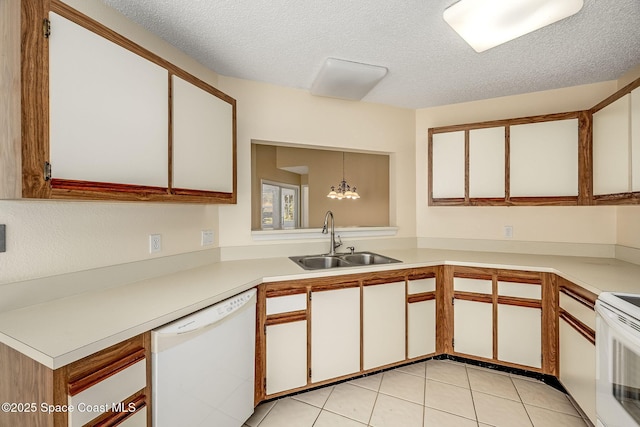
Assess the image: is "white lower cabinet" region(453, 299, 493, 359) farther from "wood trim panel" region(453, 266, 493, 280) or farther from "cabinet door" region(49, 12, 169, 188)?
"cabinet door" region(49, 12, 169, 188)

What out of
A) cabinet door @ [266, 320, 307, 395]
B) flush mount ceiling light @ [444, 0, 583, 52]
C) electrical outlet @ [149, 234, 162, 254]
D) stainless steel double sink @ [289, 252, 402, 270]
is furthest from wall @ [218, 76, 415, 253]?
flush mount ceiling light @ [444, 0, 583, 52]

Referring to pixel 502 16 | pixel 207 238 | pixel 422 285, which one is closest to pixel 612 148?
pixel 502 16

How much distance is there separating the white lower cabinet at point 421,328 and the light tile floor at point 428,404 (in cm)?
18

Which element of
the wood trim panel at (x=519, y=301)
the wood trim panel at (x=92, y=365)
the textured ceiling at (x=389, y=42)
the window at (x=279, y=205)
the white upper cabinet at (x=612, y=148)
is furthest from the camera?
the window at (x=279, y=205)

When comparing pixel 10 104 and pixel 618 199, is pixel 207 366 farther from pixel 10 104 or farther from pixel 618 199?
pixel 618 199

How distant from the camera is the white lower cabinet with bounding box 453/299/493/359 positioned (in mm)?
2184

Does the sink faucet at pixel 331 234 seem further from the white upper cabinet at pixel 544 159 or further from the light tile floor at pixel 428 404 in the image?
the white upper cabinet at pixel 544 159

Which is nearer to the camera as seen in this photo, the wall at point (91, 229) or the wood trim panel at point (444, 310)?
the wall at point (91, 229)

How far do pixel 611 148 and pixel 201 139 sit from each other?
2.70 meters

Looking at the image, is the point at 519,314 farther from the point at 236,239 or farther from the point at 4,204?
the point at 4,204

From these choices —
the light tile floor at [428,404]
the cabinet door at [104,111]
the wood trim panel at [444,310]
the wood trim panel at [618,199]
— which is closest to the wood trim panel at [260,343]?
the light tile floor at [428,404]

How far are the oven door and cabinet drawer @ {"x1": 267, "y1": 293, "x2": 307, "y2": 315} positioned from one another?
1530 mm

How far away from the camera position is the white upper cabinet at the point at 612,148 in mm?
1771

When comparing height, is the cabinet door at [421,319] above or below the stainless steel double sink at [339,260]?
below
